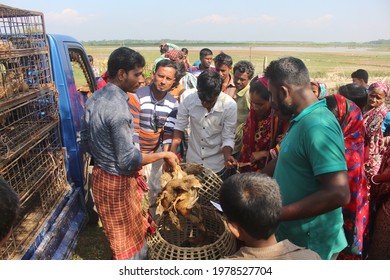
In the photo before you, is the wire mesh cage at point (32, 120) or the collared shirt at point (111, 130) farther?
the wire mesh cage at point (32, 120)

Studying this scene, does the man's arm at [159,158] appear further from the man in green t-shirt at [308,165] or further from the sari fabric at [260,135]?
the man in green t-shirt at [308,165]

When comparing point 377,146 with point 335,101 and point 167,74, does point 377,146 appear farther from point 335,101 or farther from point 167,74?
point 167,74

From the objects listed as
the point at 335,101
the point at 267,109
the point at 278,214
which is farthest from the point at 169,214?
the point at 335,101

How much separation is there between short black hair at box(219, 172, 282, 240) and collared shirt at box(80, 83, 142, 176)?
1037mm

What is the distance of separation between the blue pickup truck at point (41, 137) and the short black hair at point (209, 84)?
130 centimetres

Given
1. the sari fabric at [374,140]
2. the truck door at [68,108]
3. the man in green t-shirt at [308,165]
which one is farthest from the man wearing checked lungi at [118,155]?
the sari fabric at [374,140]

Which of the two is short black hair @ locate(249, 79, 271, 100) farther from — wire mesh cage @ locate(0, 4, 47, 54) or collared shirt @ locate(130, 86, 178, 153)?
wire mesh cage @ locate(0, 4, 47, 54)

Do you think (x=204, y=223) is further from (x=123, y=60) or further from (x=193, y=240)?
(x=123, y=60)

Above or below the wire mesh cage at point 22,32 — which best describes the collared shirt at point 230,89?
below

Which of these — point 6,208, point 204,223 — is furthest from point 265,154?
point 6,208

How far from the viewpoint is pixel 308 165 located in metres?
1.64

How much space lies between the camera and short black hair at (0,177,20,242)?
1212mm

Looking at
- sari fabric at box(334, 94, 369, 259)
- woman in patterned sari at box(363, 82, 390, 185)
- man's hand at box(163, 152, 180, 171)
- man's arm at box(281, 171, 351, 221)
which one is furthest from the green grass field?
man's arm at box(281, 171, 351, 221)

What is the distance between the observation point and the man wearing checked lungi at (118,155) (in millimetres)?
2205
